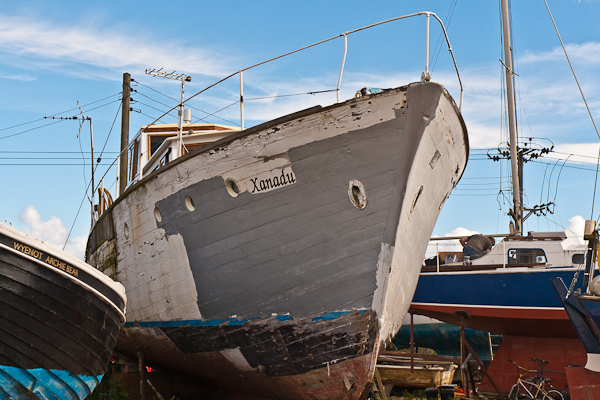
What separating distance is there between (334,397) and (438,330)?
9.46 meters

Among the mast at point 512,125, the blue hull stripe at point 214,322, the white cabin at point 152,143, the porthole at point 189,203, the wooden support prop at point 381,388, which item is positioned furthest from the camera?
the mast at point 512,125

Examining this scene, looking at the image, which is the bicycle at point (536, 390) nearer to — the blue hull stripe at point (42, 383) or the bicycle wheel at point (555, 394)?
the bicycle wheel at point (555, 394)

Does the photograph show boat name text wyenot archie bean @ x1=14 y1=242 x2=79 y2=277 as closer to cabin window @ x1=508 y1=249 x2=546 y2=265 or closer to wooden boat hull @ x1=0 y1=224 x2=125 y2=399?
wooden boat hull @ x1=0 y1=224 x2=125 y2=399

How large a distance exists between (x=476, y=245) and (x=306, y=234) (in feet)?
24.6

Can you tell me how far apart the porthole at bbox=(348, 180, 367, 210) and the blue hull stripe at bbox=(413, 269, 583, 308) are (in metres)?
5.08

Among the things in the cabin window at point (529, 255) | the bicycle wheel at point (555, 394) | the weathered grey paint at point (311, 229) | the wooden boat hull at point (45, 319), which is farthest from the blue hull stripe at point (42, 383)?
the cabin window at point (529, 255)

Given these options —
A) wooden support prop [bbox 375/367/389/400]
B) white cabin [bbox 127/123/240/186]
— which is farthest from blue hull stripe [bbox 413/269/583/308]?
white cabin [bbox 127/123/240/186]

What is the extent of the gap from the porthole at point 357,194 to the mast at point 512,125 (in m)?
10.2

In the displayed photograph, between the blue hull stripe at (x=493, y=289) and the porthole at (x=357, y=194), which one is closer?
the porthole at (x=357, y=194)

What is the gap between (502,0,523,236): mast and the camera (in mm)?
15367

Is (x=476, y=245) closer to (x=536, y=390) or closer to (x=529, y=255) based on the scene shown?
(x=529, y=255)

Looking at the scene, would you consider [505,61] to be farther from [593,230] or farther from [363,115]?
[363,115]

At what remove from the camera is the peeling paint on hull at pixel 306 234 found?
6223 mm

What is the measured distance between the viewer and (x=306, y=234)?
6406mm
